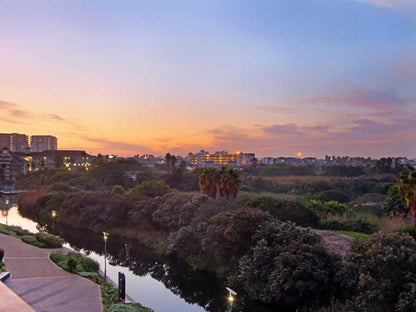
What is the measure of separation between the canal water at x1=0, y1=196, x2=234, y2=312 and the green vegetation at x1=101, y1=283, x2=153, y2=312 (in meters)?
2.33

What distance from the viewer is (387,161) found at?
7975 centimetres

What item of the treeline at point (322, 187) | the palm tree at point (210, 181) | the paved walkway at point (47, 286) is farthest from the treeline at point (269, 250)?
the treeline at point (322, 187)

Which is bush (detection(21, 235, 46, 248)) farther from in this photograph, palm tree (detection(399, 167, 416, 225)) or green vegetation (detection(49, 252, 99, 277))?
palm tree (detection(399, 167, 416, 225))

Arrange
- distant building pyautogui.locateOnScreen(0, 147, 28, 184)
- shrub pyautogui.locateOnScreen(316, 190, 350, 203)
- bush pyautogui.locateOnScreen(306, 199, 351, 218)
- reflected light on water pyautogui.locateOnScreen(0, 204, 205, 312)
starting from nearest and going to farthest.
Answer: reflected light on water pyautogui.locateOnScreen(0, 204, 205, 312) < bush pyautogui.locateOnScreen(306, 199, 351, 218) < shrub pyautogui.locateOnScreen(316, 190, 350, 203) < distant building pyautogui.locateOnScreen(0, 147, 28, 184)

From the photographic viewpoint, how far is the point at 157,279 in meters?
22.0

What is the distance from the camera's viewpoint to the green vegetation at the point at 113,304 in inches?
510

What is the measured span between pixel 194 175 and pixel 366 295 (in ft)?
159

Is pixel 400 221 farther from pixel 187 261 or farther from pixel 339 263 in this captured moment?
pixel 187 261

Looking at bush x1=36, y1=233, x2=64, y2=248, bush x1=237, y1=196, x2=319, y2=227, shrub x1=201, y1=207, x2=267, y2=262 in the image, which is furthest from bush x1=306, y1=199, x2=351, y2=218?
bush x1=36, y1=233, x2=64, y2=248

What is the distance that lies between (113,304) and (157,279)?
877cm

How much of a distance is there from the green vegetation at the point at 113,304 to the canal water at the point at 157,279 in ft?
7.66

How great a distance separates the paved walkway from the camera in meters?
13.5

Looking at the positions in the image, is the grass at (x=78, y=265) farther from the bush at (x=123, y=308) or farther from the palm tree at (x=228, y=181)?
the palm tree at (x=228, y=181)

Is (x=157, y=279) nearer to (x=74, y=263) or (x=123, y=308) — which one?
(x=74, y=263)
